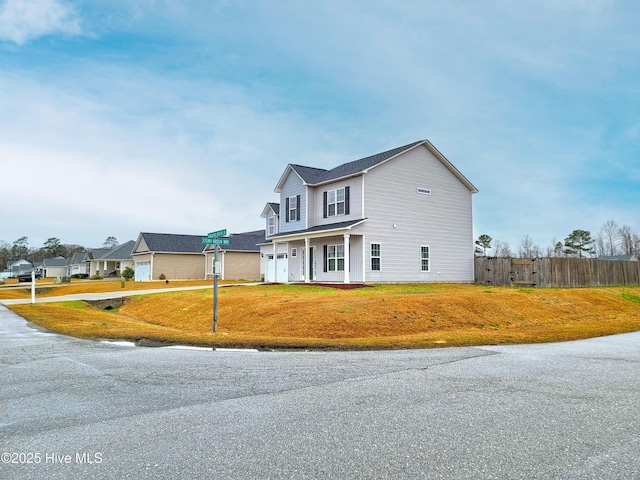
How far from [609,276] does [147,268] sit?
1719 inches

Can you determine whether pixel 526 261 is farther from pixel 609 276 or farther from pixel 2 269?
pixel 2 269

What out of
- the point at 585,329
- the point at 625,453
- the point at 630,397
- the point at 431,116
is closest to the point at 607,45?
the point at 431,116

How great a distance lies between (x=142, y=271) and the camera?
50625mm

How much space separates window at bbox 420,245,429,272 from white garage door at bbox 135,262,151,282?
32.7 m

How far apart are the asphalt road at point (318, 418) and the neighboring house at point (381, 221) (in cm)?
1733

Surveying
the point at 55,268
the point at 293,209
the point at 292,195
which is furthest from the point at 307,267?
the point at 55,268

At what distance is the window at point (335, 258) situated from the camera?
26.7m

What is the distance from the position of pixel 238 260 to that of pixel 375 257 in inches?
934

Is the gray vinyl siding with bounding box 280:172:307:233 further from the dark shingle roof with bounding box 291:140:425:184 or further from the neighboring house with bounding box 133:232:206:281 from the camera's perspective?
the neighboring house with bounding box 133:232:206:281

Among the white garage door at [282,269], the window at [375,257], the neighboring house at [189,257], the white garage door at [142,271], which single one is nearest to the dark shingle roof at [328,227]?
the window at [375,257]

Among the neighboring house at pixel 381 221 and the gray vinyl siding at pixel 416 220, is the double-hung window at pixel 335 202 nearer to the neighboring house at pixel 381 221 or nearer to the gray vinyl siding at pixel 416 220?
the neighboring house at pixel 381 221

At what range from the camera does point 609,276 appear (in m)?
32.0

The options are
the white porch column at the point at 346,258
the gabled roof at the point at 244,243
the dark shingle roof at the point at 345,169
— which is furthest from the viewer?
the gabled roof at the point at 244,243

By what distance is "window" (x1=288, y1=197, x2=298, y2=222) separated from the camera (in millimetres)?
31234
